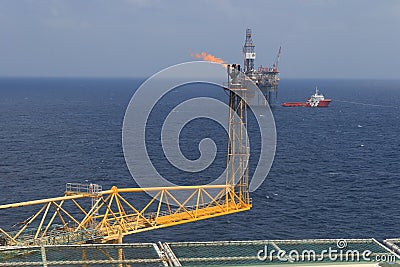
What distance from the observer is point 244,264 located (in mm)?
22875

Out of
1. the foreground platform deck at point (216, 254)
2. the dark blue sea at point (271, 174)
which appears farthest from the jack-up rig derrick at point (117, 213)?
the foreground platform deck at point (216, 254)

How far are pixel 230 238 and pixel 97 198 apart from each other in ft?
81.1

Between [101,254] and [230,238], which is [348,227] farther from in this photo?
[101,254]

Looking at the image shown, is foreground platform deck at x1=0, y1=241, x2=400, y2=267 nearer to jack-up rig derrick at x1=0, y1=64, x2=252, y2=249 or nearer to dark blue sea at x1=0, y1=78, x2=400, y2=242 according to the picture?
jack-up rig derrick at x1=0, y1=64, x2=252, y2=249

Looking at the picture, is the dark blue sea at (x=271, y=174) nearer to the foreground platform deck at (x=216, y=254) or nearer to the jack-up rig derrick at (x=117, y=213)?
the jack-up rig derrick at (x=117, y=213)

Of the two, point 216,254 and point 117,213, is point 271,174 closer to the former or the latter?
point 117,213

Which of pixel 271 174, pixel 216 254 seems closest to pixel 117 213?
pixel 216 254

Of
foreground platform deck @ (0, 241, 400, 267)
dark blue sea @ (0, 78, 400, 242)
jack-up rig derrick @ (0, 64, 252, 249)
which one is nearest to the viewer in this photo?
foreground platform deck @ (0, 241, 400, 267)

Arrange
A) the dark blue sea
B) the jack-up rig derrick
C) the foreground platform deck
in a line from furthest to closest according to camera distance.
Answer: the dark blue sea
the jack-up rig derrick
the foreground platform deck

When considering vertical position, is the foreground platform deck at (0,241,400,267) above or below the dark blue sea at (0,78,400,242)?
above

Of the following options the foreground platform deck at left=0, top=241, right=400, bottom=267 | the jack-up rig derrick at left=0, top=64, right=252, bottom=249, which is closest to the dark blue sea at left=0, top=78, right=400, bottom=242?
the jack-up rig derrick at left=0, top=64, right=252, bottom=249

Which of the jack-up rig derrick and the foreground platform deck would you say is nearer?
the foreground platform deck

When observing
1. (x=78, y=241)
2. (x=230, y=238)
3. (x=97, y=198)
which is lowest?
(x=230, y=238)

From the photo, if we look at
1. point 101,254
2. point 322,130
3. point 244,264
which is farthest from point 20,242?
point 322,130
